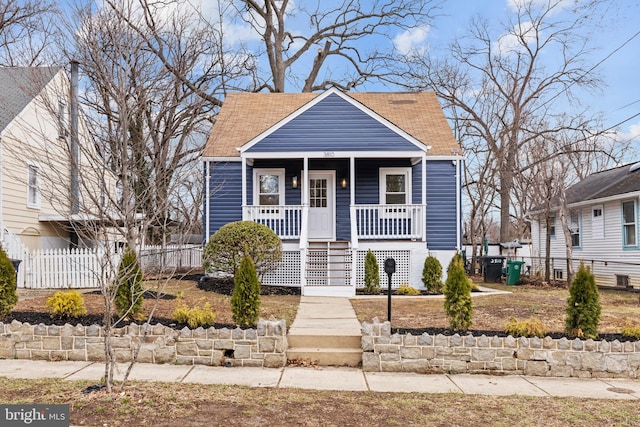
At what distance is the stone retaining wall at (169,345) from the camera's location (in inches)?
240

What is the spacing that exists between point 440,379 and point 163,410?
3283 mm

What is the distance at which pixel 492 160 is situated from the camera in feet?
77.5

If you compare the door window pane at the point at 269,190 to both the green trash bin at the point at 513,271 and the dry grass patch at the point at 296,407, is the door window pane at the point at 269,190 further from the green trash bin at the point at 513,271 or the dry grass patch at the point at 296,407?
the dry grass patch at the point at 296,407

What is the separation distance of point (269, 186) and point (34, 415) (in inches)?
427

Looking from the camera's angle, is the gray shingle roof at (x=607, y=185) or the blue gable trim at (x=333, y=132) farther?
the gray shingle roof at (x=607, y=185)

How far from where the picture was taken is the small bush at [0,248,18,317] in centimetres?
684

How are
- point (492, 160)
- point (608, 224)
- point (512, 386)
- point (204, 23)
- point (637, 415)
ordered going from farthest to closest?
point (492, 160) < point (204, 23) < point (608, 224) < point (512, 386) < point (637, 415)

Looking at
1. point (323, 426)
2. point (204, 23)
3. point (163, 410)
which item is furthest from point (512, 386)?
point (204, 23)

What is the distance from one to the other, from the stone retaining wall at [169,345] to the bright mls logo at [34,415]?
6.03ft

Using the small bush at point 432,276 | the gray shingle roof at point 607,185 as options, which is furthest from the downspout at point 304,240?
the gray shingle roof at point 607,185

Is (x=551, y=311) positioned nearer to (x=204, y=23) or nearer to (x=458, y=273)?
(x=458, y=273)

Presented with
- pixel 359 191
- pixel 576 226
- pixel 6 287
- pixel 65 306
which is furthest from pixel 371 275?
pixel 576 226

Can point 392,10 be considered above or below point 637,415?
above

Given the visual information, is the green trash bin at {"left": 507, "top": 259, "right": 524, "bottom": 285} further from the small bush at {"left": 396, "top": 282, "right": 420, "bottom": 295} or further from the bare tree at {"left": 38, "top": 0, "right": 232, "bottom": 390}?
the bare tree at {"left": 38, "top": 0, "right": 232, "bottom": 390}
